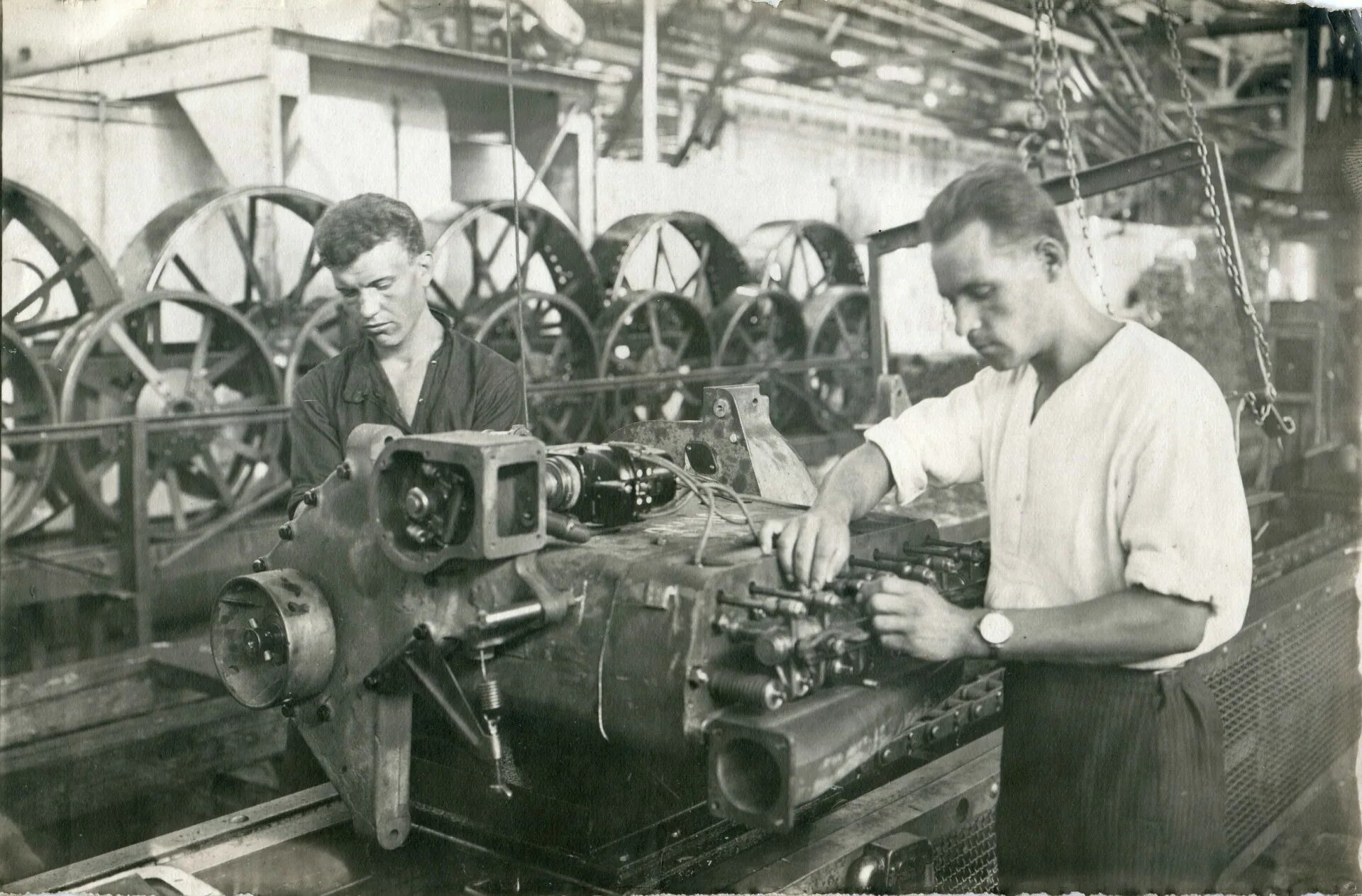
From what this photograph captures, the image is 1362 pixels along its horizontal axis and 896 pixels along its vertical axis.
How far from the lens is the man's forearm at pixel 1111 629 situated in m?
1.19

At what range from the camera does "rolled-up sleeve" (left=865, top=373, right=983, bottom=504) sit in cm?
150

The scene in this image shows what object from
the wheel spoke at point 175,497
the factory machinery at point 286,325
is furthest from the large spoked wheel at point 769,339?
the wheel spoke at point 175,497

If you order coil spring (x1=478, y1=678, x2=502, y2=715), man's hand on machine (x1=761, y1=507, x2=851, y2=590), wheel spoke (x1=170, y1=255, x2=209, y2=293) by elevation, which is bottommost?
coil spring (x1=478, y1=678, x2=502, y2=715)

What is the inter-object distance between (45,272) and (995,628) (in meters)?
3.85

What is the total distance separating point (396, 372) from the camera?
182cm

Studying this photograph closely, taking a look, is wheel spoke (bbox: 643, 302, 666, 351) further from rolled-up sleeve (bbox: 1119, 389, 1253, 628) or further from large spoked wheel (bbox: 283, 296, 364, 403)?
rolled-up sleeve (bbox: 1119, 389, 1253, 628)

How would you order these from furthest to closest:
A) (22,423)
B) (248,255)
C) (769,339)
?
(769,339)
(248,255)
(22,423)

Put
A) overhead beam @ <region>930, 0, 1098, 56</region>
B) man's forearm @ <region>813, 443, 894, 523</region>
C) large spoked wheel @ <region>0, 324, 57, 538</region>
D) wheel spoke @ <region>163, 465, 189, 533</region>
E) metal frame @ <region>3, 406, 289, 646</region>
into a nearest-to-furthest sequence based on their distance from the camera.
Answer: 1. man's forearm @ <region>813, 443, 894, 523</region>
2. overhead beam @ <region>930, 0, 1098, 56</region>
3. metal frame @ <region>3, 406, 289, 646</region>
4. large spoked wheel @ <region>0, 324, 57, 538</region>
5. wheel spoke @ <region>163, 465, 189, 533</region>

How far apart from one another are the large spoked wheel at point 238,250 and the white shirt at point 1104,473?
10.4 feet

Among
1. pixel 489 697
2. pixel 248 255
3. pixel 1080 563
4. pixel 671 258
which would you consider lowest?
pixel 489 697

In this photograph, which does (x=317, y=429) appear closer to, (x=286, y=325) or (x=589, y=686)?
(x=589, y=686)

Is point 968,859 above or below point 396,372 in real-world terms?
below

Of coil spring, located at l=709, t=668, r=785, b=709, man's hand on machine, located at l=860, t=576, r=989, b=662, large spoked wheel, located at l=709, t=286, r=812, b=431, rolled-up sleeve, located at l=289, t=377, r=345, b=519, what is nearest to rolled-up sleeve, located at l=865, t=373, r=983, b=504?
man's hand on machine, located at l=860, t=576, r=989, b=662

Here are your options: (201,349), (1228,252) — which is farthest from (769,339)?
(1228,252)
